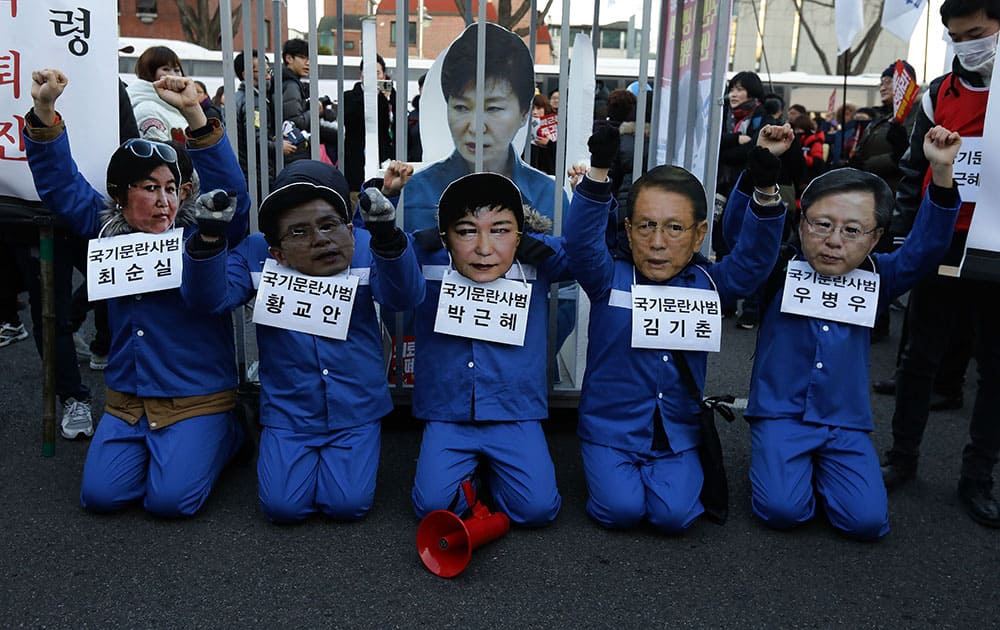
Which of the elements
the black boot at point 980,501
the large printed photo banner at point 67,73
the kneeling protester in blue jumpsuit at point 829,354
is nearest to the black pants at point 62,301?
the large printed photo banner at point 67,73

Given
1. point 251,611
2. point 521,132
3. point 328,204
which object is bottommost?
point 251,611

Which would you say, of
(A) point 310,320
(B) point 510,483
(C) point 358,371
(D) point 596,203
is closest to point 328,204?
(A) point 310,320

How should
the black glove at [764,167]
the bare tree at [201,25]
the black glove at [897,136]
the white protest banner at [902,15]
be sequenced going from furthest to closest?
the bare tree at [201,25] < the white protest banner at [902,15] < the black glove at [897,136] < the black glove at [764,167]

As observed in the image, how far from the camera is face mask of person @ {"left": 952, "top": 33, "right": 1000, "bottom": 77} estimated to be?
306 cm

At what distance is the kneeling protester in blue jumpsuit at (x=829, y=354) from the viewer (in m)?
3.14

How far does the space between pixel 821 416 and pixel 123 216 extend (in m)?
2.66

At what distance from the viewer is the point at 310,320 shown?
316cm

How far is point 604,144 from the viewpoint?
113 inches

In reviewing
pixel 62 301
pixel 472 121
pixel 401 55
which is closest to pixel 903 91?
pixel 472 121

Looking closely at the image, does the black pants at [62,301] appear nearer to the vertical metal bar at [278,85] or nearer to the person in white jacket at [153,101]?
the vertical metal bar at [278,85]

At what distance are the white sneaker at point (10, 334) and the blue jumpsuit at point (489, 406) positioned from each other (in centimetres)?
324

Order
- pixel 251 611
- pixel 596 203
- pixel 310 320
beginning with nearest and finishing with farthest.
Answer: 1. pixel 251 611
2. pixel 596 203
3. pixel 310 320

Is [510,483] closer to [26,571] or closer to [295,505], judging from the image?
[295,505]

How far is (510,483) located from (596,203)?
1036mm
